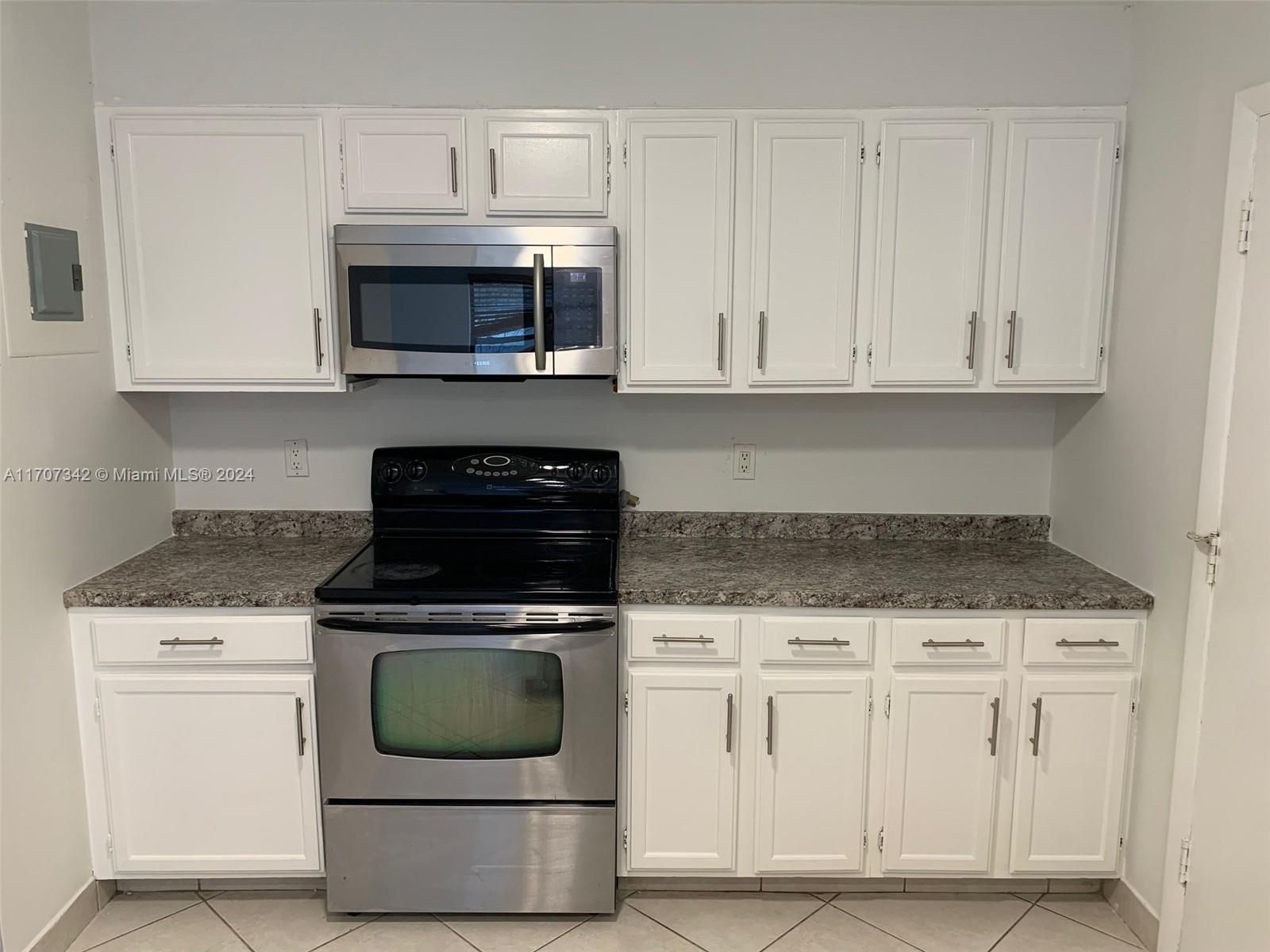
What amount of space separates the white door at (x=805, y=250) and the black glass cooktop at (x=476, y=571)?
73 centimetres

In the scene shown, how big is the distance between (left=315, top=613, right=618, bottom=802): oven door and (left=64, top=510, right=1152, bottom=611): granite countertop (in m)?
0.20

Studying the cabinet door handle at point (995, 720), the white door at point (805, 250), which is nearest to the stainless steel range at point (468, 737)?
the white door at point (805, 250)

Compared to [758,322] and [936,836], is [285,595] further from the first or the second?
[936,836]

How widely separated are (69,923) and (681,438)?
213 cm

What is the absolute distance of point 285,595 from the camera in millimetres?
2299

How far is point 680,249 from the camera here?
8.01 feet

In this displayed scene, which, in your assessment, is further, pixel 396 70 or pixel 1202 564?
pixel 396 70

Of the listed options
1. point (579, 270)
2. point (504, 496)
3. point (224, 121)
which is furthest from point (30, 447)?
point (579, 270)

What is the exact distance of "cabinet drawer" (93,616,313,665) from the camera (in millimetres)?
2305

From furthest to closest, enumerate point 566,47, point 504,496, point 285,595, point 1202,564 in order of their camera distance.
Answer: point 504,496
point 566,47
point 285,595
point 1202,564

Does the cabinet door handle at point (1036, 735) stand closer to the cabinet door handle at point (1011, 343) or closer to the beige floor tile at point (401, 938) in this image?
the cabinet door handle at point (1011, 343)

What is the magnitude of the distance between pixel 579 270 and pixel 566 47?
2.07 ft

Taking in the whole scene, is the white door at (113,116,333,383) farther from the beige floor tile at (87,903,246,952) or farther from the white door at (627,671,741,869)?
the beige floor tile at (87,903,246,952)

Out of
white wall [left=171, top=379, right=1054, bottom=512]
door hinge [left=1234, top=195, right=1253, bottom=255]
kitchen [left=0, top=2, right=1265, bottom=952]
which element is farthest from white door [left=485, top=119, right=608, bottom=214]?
door hinge [left=1234, top=195, right=1253, bottom=255]
